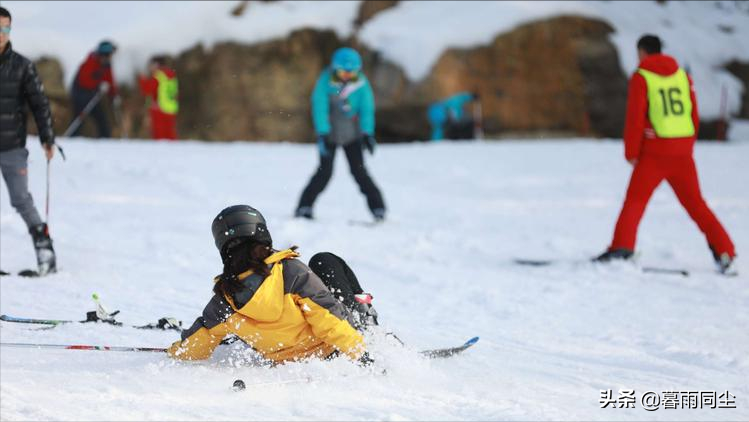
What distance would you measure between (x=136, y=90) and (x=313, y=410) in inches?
550

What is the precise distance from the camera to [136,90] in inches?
667

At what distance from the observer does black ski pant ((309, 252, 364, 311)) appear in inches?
175

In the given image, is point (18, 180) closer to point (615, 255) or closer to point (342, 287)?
point (342, 287)

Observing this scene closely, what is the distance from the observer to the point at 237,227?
392 centimetres

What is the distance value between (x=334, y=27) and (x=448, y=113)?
262 cm

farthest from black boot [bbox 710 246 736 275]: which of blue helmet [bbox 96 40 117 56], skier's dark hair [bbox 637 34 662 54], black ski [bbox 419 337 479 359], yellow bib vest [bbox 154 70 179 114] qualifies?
blue helmet [bbox 96 40 117 56]

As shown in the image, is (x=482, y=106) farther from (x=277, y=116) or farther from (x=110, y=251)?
(x=110, y=251)

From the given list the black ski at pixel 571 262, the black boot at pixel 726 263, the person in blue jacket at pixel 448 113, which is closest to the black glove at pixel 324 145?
the black ski at pixel 571 262

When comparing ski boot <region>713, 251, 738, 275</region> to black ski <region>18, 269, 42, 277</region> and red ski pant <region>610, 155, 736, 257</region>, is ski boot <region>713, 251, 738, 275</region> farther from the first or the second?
black ski <region>18, 269, 42, 277</region>

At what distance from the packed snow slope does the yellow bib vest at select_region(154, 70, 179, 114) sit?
2120 mm

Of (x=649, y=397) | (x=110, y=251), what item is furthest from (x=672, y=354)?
(x=110, y=251)

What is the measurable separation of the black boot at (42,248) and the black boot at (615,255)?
3.76 m

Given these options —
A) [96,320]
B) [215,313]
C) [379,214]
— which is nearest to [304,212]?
[379,214]

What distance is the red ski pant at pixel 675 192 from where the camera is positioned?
274 inches
